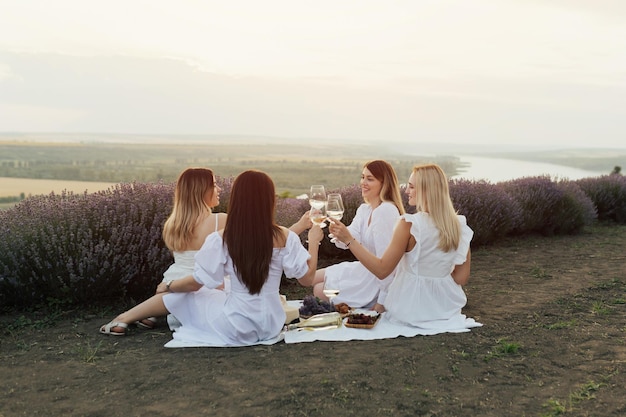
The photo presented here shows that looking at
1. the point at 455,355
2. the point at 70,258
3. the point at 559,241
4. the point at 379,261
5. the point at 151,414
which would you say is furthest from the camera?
the point at 559,241

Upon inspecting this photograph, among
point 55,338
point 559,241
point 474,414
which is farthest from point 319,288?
point 559,241

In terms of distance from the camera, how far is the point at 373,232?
5891 millimetres

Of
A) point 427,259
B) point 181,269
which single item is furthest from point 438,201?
point 181,269

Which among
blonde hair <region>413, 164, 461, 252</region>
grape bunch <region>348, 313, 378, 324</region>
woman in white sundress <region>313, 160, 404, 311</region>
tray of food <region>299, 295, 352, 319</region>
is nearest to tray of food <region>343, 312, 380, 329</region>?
grape bunch <region>348, 313, 378, 324</region>

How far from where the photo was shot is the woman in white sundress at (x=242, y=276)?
14.6 feet

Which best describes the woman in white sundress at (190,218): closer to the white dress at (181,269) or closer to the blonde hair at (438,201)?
the white dress at (181,269)

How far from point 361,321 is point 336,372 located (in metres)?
1.06

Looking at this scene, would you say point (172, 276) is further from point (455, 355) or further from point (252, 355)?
point (455, 355)

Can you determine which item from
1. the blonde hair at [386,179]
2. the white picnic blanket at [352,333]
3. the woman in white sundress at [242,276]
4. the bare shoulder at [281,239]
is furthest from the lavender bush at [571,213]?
the bare shoulder at [281,239]

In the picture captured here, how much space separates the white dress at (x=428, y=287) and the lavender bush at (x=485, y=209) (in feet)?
13.4

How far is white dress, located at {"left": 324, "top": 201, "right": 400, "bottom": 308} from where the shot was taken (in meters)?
5.83

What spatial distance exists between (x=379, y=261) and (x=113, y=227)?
8.16 feet

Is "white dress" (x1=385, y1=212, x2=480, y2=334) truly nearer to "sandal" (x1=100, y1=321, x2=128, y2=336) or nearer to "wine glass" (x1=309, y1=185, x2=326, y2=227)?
"wine glass" (x1=309, y1=185, x2=326, y2=227)

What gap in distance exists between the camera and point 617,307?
611 cm
